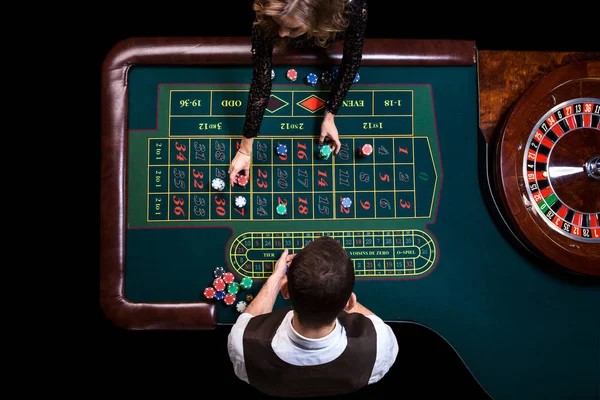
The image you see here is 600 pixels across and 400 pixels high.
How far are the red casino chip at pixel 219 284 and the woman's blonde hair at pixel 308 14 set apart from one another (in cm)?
134

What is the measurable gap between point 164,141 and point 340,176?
1.05 meters

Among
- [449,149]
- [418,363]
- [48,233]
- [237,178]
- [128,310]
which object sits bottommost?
[418,363]

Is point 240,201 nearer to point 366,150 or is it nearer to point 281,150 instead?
point 281,150

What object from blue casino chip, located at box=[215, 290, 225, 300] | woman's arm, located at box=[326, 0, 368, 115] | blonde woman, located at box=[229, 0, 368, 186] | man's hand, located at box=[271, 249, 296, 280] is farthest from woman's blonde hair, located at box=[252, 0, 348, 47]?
blue casino chip, located at box=[215, 290, 225, 300]

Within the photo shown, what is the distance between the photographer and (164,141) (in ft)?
7.79

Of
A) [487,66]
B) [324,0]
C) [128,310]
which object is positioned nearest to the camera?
[324,0]

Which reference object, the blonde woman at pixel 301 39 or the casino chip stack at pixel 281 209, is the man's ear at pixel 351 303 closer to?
the casino chip stack at pixel 281 209

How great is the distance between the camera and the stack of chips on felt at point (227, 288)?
2.28 metres

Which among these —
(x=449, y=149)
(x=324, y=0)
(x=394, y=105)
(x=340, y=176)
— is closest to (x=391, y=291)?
(x=340, y=176)

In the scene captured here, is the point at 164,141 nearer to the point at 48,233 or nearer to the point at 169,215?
Answer: the point at 169,215

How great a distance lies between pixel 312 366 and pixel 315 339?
0.56ft

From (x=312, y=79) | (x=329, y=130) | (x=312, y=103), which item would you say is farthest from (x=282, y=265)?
(x=312, y=79)

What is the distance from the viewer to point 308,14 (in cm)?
174

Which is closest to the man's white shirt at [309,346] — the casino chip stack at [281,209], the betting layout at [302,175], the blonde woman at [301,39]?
the betting layout at [302,175]
